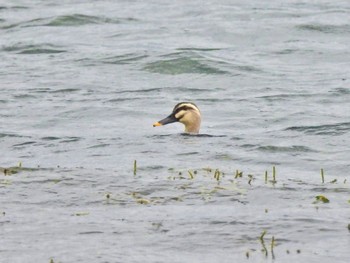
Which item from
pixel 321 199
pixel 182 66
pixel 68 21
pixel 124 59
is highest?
pixel 68 21

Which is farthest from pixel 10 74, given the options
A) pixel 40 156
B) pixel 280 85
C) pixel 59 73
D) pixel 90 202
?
pixel 90 202

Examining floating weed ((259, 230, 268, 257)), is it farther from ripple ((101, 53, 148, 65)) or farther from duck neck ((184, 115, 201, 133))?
ripple ((101, 53, 148, 65))

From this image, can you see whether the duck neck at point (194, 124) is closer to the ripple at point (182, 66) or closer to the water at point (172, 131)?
the water at point (172, 131)

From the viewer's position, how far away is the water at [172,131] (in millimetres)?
11367

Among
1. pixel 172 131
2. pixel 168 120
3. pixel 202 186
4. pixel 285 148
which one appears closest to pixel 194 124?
pixel 168 120

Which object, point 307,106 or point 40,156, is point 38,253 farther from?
point 307,106

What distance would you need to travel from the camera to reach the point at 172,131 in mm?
A: 20359

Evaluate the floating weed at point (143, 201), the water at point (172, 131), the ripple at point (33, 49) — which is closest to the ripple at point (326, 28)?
the water at point (172, 131)

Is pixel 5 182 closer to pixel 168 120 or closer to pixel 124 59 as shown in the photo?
pixel 168 120

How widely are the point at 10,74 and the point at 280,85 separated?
5274mm

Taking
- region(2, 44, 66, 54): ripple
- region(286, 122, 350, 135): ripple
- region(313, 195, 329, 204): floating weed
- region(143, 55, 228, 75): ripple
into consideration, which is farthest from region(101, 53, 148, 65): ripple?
region(313, 195, 329, 204): floating weed

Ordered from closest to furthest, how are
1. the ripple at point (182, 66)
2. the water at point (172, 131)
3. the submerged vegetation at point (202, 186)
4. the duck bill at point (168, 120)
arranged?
the water at point (172, 131) → the submerged vegetation at point (202, 186) → the duck bill at point (168, 120) → the ripple at point (182, 66)

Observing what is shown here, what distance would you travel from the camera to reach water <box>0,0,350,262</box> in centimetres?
1137

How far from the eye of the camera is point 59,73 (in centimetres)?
2545
